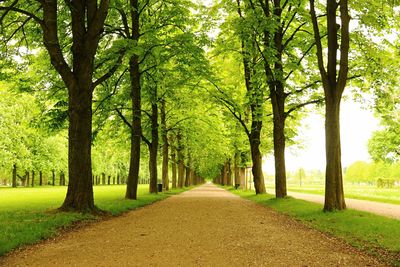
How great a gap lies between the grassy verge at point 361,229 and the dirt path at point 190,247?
395 millimetres

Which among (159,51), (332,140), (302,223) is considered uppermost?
(159,51)

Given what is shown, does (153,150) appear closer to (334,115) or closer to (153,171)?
(153,171)

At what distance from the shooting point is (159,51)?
1880cm

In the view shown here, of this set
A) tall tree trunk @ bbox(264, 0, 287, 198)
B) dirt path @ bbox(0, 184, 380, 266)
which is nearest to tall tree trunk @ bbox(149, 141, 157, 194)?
tall tree trunk @ bbox(264, 0, 287, 198)

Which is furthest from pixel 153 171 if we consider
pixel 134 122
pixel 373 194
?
pixel 373 194

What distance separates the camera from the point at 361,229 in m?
10.4

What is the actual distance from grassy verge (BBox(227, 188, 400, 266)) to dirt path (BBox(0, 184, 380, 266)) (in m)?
0.40

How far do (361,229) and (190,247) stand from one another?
4.90m

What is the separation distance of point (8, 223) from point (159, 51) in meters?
10.7

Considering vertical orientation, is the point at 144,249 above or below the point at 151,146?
below

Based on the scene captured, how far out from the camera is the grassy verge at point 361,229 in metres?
8.09

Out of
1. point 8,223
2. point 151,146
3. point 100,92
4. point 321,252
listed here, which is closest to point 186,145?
point 151,146

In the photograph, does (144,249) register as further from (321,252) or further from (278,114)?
(278,114)

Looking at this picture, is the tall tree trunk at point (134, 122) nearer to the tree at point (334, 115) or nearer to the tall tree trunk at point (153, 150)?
the tall tree trunk at point (153, 150)
